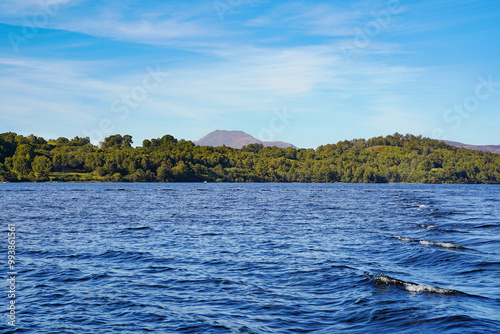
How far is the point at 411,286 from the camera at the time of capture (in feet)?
65.8

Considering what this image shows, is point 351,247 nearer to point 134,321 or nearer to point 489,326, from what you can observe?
point 489,326

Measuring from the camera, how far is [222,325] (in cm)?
1514

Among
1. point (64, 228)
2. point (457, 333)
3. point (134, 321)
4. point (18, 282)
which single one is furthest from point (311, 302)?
point (64, 228)

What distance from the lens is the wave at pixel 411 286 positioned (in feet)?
62.9

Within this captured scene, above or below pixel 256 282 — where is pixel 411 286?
above

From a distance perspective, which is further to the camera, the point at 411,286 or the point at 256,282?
the point at 256,282

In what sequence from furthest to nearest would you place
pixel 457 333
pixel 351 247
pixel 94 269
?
pixel 351 247 → pixel 94 269 → pixel 457 333

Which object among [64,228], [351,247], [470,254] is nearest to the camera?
[470,254]

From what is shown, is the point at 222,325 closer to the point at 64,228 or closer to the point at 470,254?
the point at 470,254

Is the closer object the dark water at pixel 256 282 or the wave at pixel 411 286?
the dark water at pixel 256 282

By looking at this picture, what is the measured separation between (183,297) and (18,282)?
874 cm

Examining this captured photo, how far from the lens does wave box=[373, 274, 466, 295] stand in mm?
19172

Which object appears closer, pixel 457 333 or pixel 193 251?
pixel 457 333

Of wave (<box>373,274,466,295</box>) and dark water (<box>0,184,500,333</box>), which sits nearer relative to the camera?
dark water (<box>0,184,500,333</box>)
